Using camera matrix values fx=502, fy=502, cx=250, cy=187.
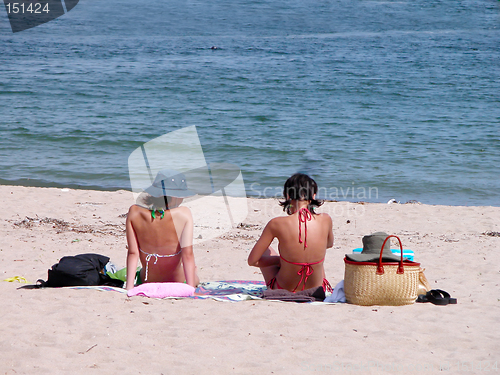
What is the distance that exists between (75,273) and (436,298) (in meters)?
2.80

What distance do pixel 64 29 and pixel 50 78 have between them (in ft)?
57.7

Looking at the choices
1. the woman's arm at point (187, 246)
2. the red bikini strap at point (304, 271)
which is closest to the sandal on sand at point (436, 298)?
the red bikini strap at point (304, 271)

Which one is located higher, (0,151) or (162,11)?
(162,11)

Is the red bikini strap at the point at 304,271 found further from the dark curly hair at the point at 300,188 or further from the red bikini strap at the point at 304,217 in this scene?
the dark curly hair at the point at 300,188

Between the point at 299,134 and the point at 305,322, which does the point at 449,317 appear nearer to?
the point at 305,322

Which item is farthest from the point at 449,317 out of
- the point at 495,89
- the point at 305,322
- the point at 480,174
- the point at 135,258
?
the point at 495,89

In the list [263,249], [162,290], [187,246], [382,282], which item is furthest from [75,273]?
[382,282]

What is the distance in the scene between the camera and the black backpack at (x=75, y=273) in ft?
13.0

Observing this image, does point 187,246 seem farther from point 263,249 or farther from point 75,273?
point 75,273

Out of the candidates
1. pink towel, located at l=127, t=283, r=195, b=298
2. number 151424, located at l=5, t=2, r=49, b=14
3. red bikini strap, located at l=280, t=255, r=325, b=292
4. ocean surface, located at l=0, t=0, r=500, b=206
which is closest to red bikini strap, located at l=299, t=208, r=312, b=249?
red bikini strap, located at l=280, t=255, r=325, b=292

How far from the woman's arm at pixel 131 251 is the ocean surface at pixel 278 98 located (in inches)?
256

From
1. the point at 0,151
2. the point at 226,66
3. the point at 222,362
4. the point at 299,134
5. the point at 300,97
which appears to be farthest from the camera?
the point at 226,66

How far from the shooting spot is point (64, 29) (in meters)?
38.4

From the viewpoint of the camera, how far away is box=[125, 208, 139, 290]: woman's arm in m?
3.83
